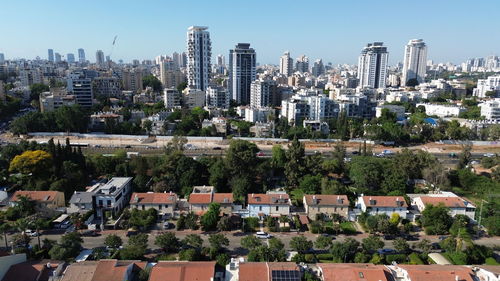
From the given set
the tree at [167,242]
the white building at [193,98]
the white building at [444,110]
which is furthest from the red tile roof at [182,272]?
the white building at [444,110]

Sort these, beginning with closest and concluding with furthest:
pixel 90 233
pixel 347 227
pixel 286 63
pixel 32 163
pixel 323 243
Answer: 1. pixel 323 243
2. pixel 90 233
3. pixel 347 227
4. pixel 32 163
5. pixel 286 63

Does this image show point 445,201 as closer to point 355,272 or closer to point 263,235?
point 355,272

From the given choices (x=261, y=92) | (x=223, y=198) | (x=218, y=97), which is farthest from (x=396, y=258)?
(x=218, y=97)

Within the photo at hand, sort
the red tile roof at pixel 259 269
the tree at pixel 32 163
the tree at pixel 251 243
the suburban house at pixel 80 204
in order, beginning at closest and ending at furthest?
the red tile roof at pixel 259 269, the tree at pixel 251 243, the suburban house at pixel 80 204, the tree at pixel 32 163

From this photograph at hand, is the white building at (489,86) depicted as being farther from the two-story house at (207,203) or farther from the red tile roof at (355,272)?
the red tile roof at (355,272)

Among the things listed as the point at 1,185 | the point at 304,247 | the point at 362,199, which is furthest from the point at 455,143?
the point at 1,185

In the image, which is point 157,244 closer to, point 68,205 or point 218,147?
point 68,205
